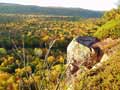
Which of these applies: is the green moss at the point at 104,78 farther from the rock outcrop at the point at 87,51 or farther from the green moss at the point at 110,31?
the green moss at the point at 110,31

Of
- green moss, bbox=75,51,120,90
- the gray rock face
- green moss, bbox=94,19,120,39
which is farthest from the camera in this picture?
green moss, bbox=94,19,120,39

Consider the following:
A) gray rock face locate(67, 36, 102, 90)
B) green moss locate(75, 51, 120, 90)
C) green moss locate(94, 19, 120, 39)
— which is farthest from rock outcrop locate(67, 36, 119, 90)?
green moss locate(75, 51, 120, 90)

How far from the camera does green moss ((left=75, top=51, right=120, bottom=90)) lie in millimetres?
8383

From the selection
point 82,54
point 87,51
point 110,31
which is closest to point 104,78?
point 82,54

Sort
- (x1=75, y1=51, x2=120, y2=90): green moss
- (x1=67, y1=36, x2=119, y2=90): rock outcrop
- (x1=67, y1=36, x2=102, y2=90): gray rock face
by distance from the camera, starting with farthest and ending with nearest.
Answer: (x1=67, y1=36, x2=119, y2=90): rock outcrop → (x1=67, y1=36, x2=102, y2=90): gray rock face → (x1=75, y1=51, x2=120, y2=90): green moss

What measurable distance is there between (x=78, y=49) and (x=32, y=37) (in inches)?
3498

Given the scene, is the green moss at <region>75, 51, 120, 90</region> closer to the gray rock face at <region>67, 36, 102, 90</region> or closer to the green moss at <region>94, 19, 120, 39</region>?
the gray rock face at <region>67, 36, 102, 90</region>

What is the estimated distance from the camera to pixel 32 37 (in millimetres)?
100375

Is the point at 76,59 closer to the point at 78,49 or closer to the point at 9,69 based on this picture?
the point at 78,49

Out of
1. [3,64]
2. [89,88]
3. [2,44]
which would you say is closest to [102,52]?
[89,88]

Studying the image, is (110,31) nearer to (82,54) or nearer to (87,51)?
(87,51)

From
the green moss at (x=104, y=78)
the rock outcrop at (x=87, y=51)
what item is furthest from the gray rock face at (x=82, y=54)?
the green moss at (x=104, y=78)

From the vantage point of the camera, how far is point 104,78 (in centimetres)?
870

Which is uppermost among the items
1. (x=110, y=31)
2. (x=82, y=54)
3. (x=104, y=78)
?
(x=110, y=31)
